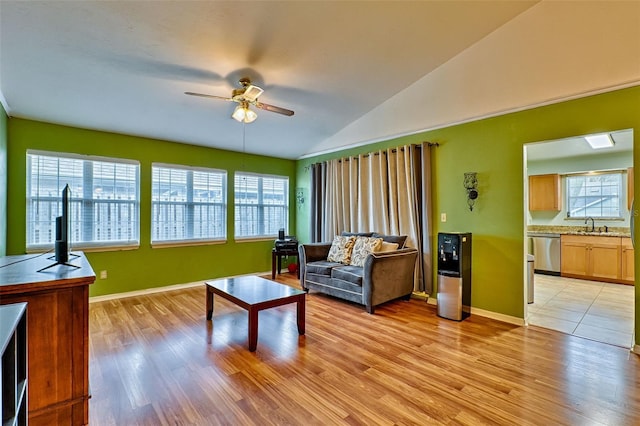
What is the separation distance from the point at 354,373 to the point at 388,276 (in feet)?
5.73

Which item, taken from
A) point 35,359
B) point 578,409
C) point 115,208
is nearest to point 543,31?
point 578,409

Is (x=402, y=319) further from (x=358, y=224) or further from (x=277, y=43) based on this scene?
(x=277, y=43)

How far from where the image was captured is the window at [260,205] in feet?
19.2

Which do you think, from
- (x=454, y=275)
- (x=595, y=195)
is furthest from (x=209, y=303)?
(x=595, y=195)

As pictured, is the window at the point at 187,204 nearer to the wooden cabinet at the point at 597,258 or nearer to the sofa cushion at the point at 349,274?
the sofa cushion at the point at 349,274

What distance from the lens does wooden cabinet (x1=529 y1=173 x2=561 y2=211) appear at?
616cm

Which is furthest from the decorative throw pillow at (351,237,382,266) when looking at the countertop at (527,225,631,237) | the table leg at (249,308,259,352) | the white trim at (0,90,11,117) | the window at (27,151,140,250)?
the white trim at (0,90,11,117)

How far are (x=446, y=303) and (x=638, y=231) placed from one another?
6.17ft

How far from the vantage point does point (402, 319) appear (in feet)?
12.0

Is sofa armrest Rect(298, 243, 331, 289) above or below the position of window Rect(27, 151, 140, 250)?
below

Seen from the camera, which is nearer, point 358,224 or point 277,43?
point 277,43

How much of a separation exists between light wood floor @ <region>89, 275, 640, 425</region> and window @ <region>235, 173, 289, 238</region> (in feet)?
8.20

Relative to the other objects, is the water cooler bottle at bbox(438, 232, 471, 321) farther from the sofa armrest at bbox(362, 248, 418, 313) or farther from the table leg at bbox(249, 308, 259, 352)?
the table leg at bbox(249, 308, 259, 352)

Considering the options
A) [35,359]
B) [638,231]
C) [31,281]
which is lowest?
[35,359]
